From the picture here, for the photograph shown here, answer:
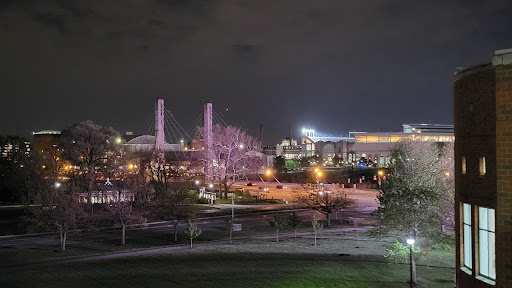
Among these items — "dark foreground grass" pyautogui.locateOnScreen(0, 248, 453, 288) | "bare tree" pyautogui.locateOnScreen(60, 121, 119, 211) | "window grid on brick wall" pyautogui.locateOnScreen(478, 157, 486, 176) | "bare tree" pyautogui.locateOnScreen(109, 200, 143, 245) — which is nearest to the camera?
"window grid on brick wall" pyautogui.locateOnScreen(478, 157, 486, 176)

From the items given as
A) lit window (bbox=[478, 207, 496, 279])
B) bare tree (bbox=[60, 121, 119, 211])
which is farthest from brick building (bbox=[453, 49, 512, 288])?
bare tree (bbox=[60, 121, 119, 211])

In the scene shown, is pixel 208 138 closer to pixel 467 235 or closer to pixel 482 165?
pixel 467 235

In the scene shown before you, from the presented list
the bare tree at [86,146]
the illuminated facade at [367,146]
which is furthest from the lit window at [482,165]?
the illuminated facade at [367,146]

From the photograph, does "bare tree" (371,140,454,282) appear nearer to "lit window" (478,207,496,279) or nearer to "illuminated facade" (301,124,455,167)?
"lit window" (478,207,496,279)

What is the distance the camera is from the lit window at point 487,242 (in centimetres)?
1284

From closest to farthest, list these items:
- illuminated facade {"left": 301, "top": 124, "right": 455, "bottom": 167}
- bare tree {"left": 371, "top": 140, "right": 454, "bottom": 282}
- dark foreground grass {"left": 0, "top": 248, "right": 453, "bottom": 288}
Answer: dark foreground grass {"left": 0, "top": 248, "right": 453, "bottom": 288} < bare tree {"left": 371, "top": 140, "right": 454, "bottom": 282} < illuminated facade {"left": 301, "top": 124, "right": 455, "bottom": 167}

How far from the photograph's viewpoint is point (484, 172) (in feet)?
42.7

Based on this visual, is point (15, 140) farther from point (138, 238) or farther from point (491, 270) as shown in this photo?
point (491, 270)

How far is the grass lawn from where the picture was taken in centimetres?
2034

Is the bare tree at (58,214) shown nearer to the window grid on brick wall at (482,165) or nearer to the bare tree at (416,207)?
the bare tree at (416,207)

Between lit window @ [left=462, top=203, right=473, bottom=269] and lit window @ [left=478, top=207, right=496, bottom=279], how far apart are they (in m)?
0.70

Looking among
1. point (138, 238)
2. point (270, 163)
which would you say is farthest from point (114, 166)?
point (270, 163)

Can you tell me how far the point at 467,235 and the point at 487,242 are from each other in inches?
50.2

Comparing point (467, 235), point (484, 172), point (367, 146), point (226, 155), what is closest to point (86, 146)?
point (226, 155)
